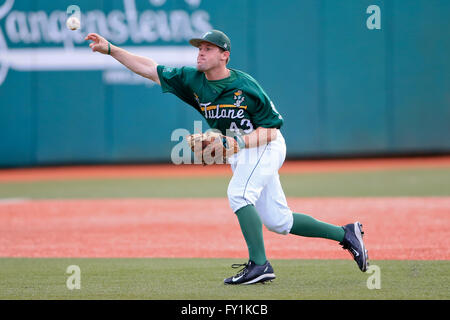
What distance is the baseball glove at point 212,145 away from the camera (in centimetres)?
555

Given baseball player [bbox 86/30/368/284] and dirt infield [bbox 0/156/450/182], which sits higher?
baseball player [bbox 86/30/368/284]

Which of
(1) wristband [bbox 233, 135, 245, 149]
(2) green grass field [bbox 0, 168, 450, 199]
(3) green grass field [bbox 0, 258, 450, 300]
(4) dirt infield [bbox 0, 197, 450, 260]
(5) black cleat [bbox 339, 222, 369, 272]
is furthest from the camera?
(2) green grass field [bbox 0, 168, 450, 199]

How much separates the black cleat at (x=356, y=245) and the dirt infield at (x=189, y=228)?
3.64 feet

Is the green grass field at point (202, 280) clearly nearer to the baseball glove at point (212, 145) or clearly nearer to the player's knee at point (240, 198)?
the player's knee at point (240, 198)

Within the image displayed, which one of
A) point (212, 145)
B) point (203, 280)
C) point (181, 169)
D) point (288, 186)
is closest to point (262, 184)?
point (212, 145)

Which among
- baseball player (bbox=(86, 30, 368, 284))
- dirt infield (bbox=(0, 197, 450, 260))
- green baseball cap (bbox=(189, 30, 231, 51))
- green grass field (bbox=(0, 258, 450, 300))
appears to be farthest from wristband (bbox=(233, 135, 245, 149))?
dirt infield (bbox=(0, 197, 450, 260))

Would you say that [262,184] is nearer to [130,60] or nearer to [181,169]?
[130,60]

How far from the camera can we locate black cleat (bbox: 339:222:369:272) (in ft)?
19.0

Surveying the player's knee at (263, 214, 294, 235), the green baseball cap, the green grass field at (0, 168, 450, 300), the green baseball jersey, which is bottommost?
the green grass field at (0, 168, 450, 300)

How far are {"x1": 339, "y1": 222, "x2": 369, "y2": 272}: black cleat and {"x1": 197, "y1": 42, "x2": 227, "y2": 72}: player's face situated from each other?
1.68 meters

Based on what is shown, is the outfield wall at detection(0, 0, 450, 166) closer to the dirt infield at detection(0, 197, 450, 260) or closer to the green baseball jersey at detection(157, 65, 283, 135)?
the dirt infield at detection(0, 197, 450, 260)

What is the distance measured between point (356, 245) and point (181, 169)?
12.5 meters

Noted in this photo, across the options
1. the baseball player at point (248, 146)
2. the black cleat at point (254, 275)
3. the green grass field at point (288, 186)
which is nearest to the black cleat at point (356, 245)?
the baseball player at point (248, 146)
